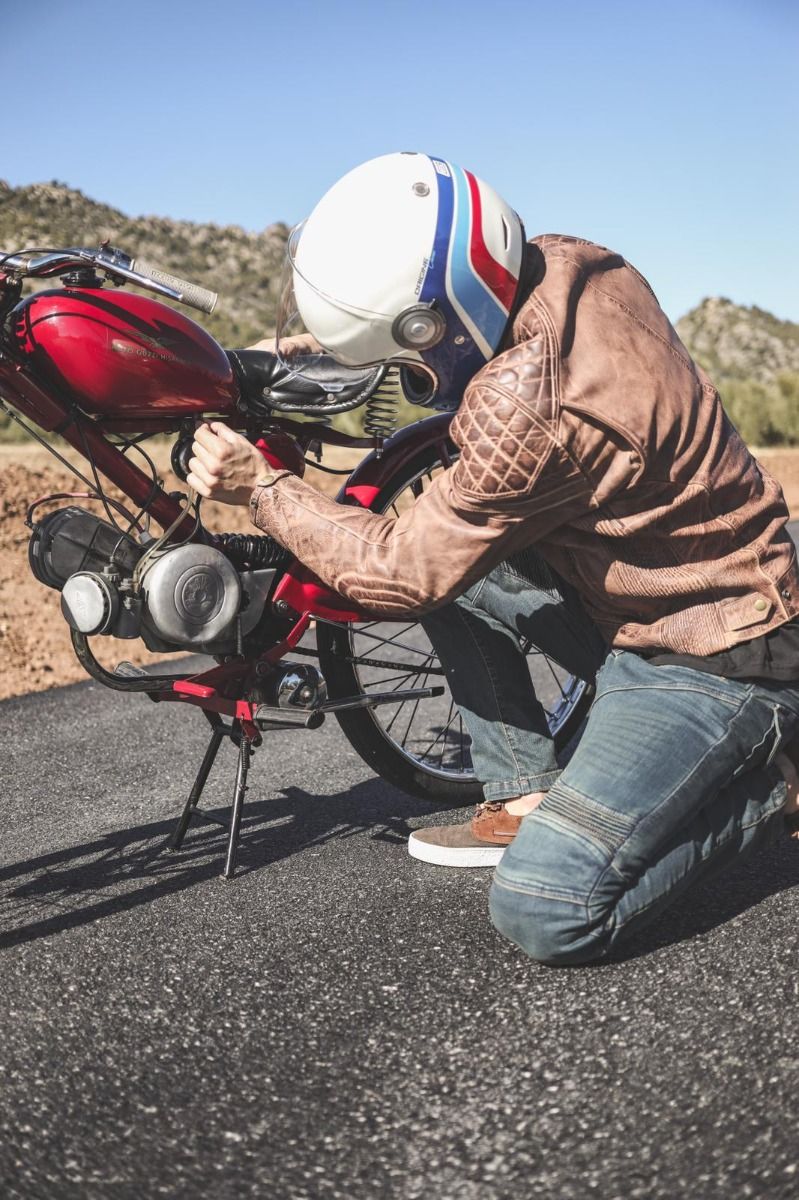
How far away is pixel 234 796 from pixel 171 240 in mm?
50466

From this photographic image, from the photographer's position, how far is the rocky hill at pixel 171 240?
3984 centimetres

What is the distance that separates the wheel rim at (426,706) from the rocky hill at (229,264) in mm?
24948

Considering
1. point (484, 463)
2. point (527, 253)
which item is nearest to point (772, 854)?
point (484, 463)

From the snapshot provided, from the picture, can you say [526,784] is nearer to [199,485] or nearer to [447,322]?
[199,485]

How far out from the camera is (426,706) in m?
4.66

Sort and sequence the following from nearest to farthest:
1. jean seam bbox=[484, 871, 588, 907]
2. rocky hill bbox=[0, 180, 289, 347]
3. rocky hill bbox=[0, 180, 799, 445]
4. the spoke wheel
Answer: jean seam bbox=[484, 871, 588, 907], the spoke wheel, rocky hill bbox=[0, 180, 799, 445], rocky hill bbox=[0, 180, 289, 347]

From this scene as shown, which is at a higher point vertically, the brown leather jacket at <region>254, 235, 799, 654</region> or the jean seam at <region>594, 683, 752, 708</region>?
the brown leather jacket at <region>254, 235, 799, 654</region>

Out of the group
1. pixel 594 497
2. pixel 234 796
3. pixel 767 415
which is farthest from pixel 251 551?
pixel 767 415

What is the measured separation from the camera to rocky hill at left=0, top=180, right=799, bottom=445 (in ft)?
127

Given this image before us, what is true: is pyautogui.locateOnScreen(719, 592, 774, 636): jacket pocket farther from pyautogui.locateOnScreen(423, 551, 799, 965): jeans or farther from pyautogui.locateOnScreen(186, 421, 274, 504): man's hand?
pyautogui.locateOnScreen(186, 421, 274, 504): man's hand

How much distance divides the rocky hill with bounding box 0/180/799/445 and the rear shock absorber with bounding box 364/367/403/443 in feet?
86.1

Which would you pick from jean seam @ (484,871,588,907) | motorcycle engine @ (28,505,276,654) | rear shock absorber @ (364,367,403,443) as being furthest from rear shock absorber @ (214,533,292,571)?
jean seam @ (484,871,588,907)

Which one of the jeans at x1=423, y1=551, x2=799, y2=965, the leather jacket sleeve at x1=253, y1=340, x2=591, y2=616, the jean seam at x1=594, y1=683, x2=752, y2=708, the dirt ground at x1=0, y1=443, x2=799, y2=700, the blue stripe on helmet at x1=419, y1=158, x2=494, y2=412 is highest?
the blue stripe on helmet at x1=419, y1=158, x2=494, y2=412

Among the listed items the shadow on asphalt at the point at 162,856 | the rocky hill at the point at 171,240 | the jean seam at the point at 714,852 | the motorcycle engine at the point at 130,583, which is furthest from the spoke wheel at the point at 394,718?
the rocky hill at the point at 171,240
